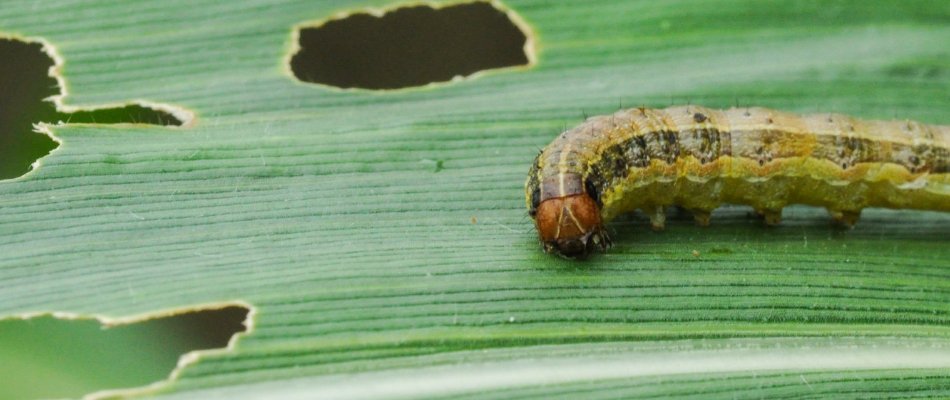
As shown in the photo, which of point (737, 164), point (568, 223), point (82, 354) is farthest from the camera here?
point (737, 164)

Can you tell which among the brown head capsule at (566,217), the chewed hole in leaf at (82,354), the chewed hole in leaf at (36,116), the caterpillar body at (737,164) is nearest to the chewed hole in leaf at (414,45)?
the chewed hole in leaf at (36,116)

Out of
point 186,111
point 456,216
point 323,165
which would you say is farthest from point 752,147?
point 186,111

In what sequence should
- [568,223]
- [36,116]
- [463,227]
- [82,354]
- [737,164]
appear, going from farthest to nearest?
[36,116]
[737,164]
[463,227]
[568,223]
[82,354]

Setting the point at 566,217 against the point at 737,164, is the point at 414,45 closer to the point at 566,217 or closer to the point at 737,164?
the point at 737,164

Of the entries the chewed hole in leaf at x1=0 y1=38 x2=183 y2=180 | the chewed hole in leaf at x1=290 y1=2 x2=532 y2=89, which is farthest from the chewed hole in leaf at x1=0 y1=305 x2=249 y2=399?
the chewed hole in leaf at x1=290 y1=2 x2=532 y2=89

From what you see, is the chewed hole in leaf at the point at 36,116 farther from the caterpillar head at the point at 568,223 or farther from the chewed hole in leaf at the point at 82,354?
the caterpillar head at the point at 568,223

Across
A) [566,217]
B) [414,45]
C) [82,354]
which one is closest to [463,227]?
[566,217]

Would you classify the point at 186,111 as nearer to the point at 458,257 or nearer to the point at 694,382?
the point at 458,257
